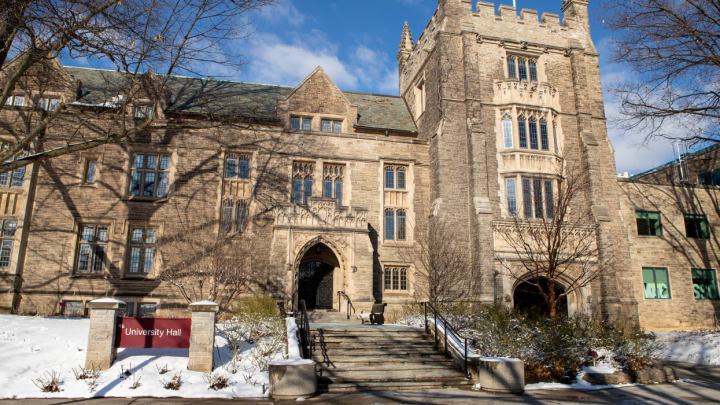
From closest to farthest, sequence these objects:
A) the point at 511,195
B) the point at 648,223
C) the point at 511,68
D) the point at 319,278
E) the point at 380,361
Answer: the point at 380,361 → the point at 319,278 → the point at 511,195 → the point at 511,68 → the point at 648,223

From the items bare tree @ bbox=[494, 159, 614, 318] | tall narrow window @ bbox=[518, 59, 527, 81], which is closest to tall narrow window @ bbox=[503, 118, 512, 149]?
bare tree @ bbox=[494, 159, 614, 318]

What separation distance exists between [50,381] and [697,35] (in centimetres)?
1951

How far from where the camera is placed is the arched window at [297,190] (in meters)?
20.5

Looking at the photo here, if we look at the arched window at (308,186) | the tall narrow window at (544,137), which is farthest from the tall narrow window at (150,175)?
the tall narrow window at (544,137)

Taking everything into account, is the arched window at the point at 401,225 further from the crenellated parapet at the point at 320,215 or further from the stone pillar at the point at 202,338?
the stone pillar at the point at 202,338

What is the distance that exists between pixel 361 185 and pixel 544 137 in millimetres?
9173

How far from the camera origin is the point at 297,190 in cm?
2056

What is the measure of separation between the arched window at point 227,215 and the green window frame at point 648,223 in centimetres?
1978

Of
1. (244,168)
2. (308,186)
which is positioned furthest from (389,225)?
(244,168)

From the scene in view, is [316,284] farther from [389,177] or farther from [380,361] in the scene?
[380,361]

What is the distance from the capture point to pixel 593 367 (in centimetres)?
1124

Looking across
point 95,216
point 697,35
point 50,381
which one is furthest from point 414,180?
point 50,381

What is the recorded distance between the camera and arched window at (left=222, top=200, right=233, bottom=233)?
1934 centimetres

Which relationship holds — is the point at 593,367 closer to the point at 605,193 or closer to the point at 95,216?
the point at 605,193
